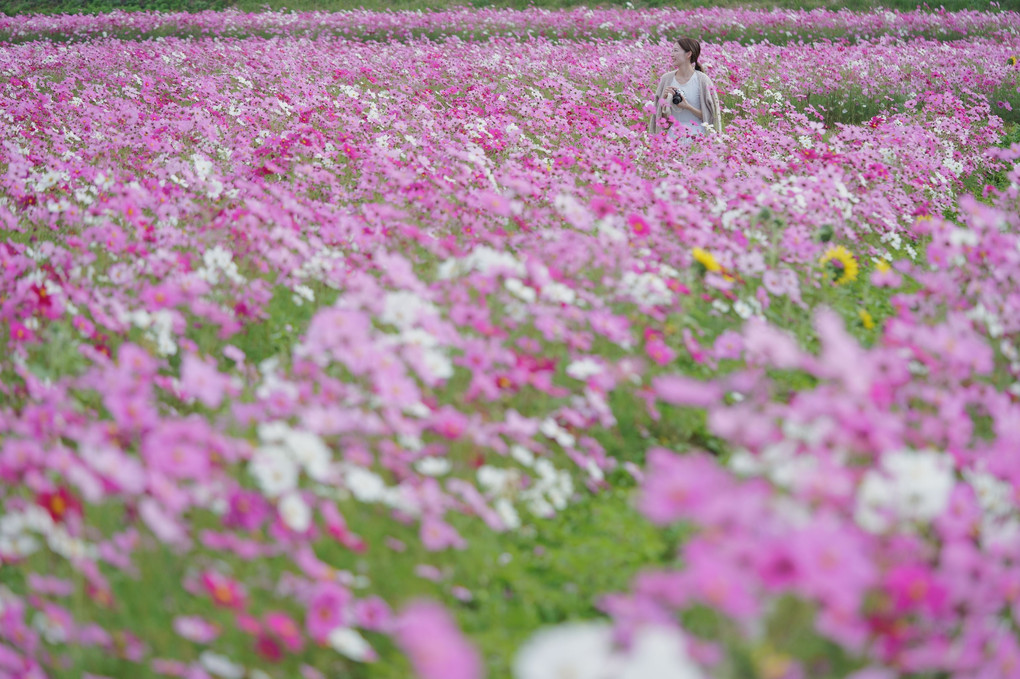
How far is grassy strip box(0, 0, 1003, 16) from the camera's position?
21.9 m

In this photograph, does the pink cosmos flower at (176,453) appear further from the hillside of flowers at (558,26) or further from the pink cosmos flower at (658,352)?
the hillside of flowers at (558,26)

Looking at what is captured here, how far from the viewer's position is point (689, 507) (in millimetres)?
1381

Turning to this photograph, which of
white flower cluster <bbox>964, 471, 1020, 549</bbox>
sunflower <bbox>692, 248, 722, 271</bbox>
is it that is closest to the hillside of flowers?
sunflower <bbox>692, 248, 722, 271</bbox>

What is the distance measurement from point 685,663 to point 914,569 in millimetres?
490

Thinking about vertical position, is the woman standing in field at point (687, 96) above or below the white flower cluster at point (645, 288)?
above

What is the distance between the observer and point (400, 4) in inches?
939

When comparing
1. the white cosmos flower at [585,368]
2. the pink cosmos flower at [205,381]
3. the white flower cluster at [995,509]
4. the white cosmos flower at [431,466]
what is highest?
the white cosmos flower at [585,368]

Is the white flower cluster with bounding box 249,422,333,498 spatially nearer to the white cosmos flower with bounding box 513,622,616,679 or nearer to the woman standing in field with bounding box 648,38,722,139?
the white cosmos flower with bounding box 513,622,616,679

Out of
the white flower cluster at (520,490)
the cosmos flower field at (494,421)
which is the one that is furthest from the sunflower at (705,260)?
the white flower cluster at (520,490)

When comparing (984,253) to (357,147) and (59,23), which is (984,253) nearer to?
(357,147)

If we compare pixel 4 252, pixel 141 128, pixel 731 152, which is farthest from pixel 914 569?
pixel 141 128

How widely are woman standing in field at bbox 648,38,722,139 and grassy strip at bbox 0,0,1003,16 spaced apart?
15.8 meters

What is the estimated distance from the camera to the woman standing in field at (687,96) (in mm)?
7465

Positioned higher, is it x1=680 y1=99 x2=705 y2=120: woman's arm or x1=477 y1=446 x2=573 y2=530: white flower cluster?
x1=680 y1=99 x2=705 y2=120: woman's arm
